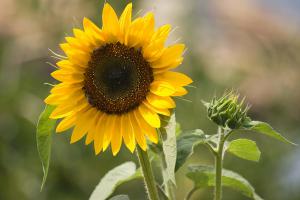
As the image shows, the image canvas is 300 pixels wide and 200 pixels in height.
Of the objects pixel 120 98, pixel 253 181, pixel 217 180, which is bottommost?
pixel 253 181

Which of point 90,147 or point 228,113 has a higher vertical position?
point 228,113

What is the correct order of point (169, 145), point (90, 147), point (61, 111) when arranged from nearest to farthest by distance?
point (169, 145) < point (61, 111) < point (90, 147)

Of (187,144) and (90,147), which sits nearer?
(187,144)

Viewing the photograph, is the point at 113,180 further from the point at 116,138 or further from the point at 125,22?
the point at 125,22

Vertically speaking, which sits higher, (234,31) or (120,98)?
(120,98)

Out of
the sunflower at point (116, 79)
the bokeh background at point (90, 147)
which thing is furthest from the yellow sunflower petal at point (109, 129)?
the bokeh background at point (90, 147)

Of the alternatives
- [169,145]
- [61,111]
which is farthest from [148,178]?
[61,111]

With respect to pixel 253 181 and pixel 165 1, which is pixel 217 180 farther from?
pixel 165 1

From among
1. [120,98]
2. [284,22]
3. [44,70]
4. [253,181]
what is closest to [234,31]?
[284,22]
